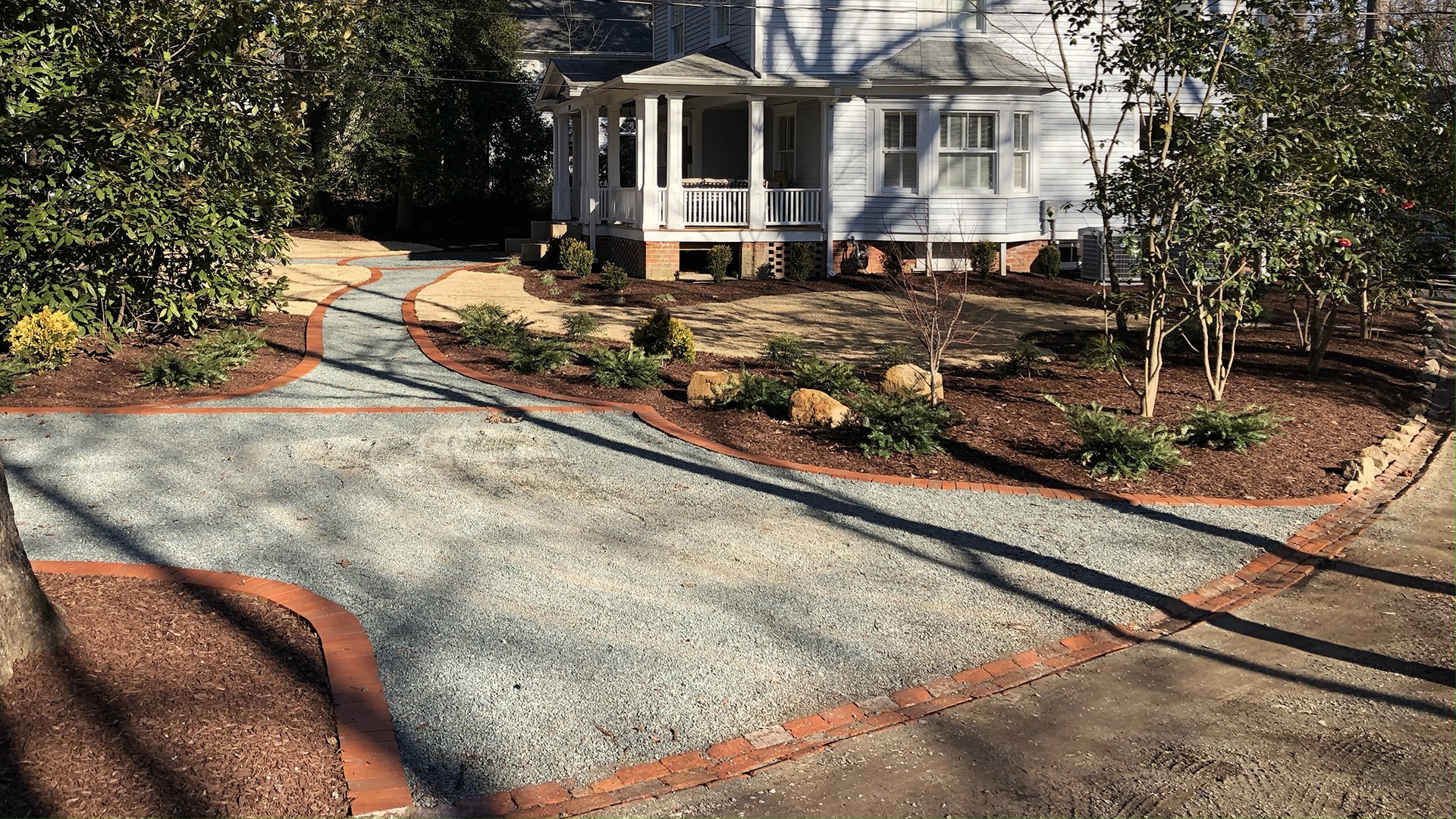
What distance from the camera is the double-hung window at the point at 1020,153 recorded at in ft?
77.3

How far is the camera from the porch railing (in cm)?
2300

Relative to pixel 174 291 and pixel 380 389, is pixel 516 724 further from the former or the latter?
pixel 174 291

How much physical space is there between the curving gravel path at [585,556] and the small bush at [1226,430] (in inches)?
57.0

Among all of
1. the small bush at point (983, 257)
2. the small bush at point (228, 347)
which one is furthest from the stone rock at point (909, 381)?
the small bush at point (983, 257)

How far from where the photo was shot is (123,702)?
4.91 metres

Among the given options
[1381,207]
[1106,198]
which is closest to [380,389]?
[1106,198]

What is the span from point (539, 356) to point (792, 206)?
11.1 meters

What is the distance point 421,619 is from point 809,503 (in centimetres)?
327

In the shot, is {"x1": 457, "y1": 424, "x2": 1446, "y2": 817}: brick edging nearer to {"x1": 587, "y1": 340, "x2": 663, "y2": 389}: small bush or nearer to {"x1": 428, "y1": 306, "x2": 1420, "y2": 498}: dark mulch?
{"x1": 428, "y1": 306, "x2": 1420, "y2": 498}: dark mulch

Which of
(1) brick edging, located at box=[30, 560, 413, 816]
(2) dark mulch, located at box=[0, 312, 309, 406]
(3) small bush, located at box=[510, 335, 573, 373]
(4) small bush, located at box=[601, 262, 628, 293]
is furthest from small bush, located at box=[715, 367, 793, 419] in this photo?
(4) small bush, located at box=[601, 262, 628, 293]

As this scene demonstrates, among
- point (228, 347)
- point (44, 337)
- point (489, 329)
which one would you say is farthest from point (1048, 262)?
point (44, 337)

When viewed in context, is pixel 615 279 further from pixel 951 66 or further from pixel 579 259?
pixel 951 66

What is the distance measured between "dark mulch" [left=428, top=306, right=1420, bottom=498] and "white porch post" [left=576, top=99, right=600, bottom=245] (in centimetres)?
886

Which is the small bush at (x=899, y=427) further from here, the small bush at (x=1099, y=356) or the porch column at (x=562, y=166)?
the porch column at (x=562, y=166)
